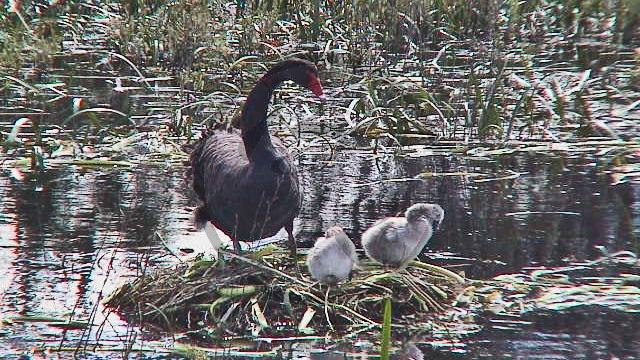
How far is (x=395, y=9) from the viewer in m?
13.1

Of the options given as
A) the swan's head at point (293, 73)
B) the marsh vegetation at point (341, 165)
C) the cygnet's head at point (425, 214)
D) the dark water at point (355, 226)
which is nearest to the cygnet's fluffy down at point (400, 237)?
the cygnet's head at point (425, 214)

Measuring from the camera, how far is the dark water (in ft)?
19.0

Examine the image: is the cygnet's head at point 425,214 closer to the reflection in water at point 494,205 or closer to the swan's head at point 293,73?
the reflection in water at point 494,205

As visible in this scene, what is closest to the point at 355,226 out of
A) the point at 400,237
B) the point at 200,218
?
the point at 200,218

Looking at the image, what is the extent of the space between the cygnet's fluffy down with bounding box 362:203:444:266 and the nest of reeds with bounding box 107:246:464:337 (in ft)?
0.45

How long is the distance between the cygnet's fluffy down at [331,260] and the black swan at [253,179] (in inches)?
15.9

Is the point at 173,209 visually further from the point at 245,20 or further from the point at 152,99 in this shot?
the point at 245,20

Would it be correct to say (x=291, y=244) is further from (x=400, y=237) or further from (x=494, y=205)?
(x=494, y=205)

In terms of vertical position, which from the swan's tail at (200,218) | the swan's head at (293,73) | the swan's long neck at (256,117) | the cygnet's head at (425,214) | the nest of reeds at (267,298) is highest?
the swan's head at (293,73)

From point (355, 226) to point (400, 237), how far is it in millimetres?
1255

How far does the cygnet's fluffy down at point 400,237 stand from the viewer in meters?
6.66

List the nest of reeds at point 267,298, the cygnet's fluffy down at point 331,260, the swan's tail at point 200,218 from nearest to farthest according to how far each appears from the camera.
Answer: the nest of reeds at point 267,298, the cygnet's fluffy down at point 331,260, the swan's tail at point 200,218

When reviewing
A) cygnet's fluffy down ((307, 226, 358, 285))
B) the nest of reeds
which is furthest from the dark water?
cygnet's fluffy down ((307, 226, 358, 285))

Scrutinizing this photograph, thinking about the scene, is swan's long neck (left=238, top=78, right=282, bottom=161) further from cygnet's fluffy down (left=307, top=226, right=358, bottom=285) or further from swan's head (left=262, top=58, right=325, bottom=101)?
cygnet's fluffy down (left=307, top=226, right=358, bottom=285)
